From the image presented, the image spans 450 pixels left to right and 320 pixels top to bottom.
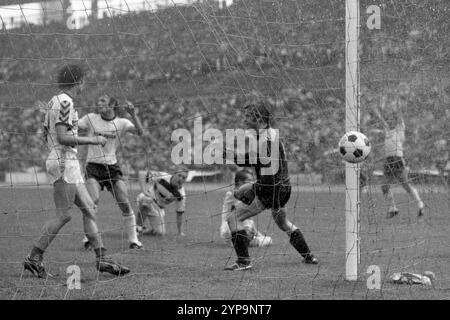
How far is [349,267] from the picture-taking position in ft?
20.5

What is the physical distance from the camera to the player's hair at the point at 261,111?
6984 millimetres

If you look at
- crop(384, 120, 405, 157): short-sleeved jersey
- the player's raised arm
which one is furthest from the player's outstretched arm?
crop(384, 120, 405, 157): short-sleeved jersey

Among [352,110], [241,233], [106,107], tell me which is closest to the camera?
[352,110]

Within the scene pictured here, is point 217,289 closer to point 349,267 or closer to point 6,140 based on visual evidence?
point 349,267

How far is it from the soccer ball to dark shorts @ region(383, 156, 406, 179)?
1.83m

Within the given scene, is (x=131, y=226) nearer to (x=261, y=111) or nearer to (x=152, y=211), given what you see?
(x=152, y=211)

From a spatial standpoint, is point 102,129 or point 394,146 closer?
point 394,146

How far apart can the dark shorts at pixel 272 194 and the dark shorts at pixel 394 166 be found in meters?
1.26

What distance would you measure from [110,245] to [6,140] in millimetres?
13821

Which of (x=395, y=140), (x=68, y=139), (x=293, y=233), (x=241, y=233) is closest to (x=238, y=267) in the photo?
(x=241, y=233)

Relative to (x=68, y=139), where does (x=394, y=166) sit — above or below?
below

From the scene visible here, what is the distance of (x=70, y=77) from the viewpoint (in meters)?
6.55

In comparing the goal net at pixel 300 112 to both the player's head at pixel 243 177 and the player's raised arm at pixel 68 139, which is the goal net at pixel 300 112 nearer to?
the player's raised arm at pixel 68 139

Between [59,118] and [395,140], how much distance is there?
3418mm
